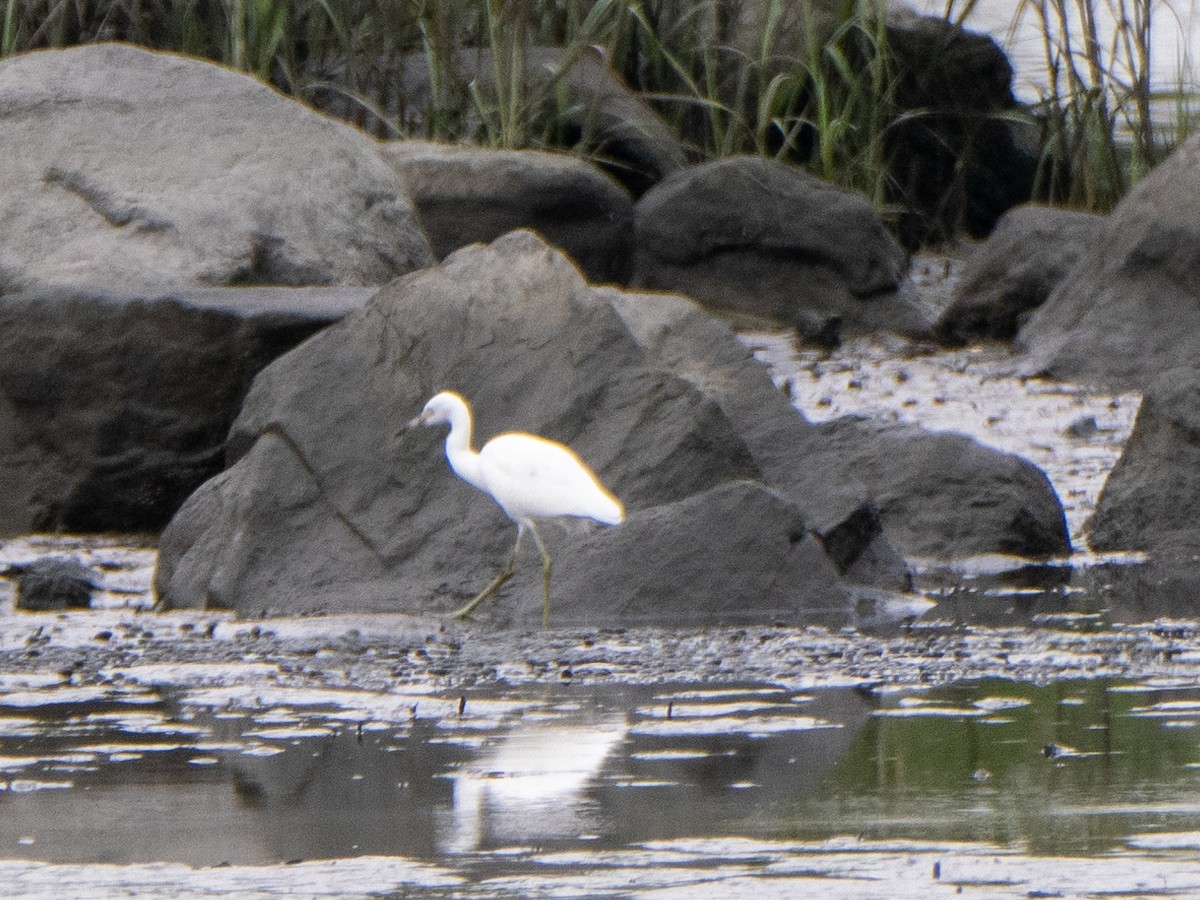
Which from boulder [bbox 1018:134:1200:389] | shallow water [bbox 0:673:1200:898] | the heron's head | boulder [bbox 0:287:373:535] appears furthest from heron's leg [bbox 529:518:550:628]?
boulder [bbox 1018:134:1200:389]

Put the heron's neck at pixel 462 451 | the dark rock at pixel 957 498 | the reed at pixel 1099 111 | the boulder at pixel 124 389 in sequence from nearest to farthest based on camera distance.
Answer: the heron's neck at pixel 462 451, the dark rock at pixel 957 498, the boulder at pixel 124 389, the reed at pixel 1099 111

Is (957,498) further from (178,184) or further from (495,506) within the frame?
(178,184)

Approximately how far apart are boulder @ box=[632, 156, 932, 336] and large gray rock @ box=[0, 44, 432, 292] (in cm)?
335

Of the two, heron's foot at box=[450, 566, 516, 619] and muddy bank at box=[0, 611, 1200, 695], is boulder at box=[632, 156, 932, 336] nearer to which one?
heron's foot at box=[450, 566, 516, 619]

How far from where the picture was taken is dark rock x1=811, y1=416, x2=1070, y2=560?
8258 millimetres

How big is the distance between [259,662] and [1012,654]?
80.5 inches

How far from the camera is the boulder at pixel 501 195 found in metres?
13.0

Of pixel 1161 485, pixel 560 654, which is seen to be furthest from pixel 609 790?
pixel 1161 485

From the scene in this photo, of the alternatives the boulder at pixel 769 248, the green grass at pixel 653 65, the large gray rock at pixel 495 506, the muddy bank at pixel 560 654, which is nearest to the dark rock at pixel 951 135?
the green grass at pixel 653 65

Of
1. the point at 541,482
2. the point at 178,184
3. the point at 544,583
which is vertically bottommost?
the point at 544,583

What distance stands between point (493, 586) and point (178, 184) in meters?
3.48

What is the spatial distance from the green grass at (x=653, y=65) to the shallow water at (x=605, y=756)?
6410 mm

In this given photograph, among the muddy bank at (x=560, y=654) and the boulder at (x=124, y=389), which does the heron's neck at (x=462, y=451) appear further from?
the boulder at (x=124, y=389)

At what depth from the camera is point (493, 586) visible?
730cm
